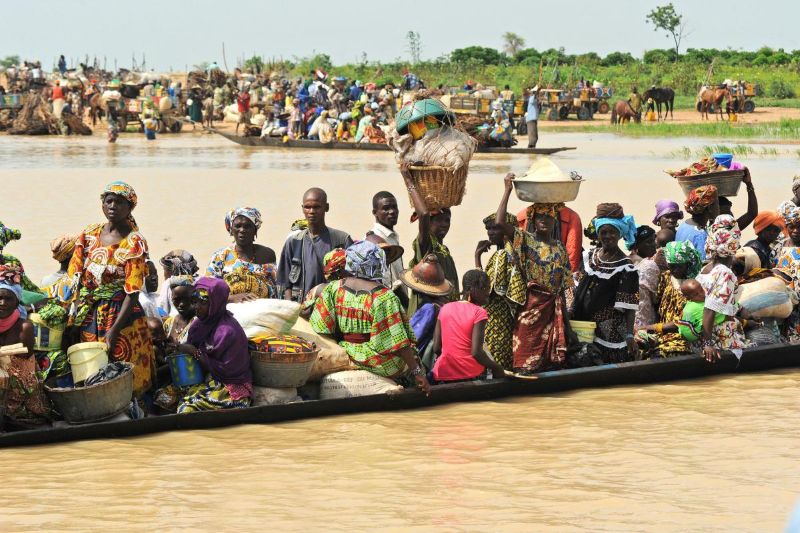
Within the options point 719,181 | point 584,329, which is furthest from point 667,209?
point 584,329

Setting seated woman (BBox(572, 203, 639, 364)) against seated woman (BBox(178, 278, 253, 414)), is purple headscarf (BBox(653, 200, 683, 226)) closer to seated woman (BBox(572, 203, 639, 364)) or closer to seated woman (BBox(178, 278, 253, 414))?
seated woman (BBox(572, 203, 639, 364))

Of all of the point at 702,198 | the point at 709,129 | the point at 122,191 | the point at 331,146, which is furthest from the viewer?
the point at 709,129

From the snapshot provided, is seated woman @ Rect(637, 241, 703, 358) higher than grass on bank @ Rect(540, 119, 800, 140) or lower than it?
lower

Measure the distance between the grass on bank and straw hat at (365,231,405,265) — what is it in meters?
23.2

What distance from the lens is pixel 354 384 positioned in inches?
268

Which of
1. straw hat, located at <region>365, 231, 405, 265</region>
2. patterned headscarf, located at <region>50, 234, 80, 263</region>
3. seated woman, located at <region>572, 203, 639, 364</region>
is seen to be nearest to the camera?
patterned headscarf, located at <region>50, 234, 80, 263</region>

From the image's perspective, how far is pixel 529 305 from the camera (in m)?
7.24

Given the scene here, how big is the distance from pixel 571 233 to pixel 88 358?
10.9ft

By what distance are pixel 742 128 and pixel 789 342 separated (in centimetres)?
2473

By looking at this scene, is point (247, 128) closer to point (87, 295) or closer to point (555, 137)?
point (555, 137)

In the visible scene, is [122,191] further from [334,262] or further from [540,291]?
[540,291]

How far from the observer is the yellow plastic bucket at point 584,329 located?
294 inches

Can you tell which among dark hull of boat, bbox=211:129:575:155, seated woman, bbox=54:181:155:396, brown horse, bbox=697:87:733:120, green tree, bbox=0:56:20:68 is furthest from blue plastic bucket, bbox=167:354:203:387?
green tree, bbox=0:56:20:68

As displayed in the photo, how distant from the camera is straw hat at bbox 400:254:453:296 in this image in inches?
280
